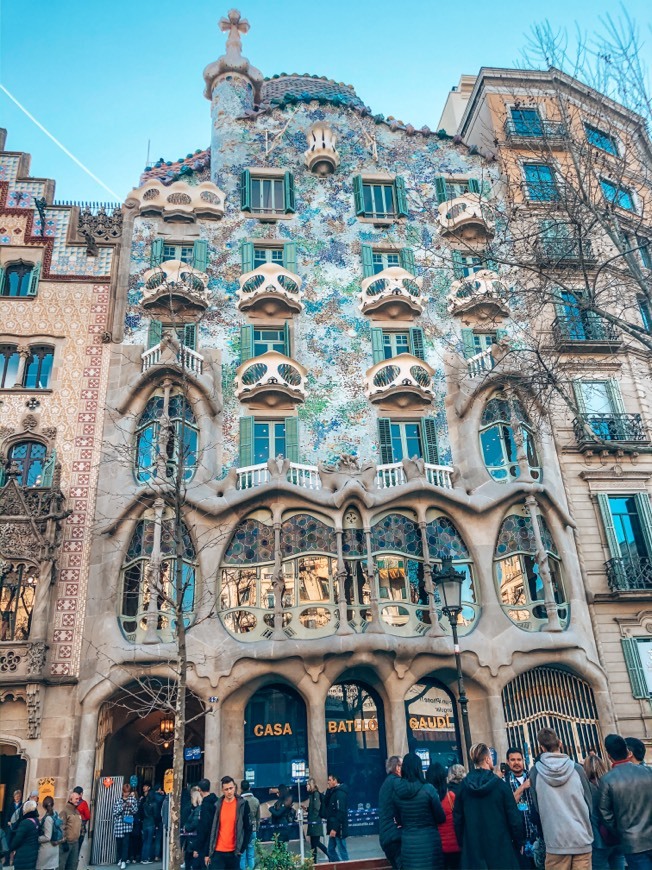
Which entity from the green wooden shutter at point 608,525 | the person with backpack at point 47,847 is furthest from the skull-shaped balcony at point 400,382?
the person with backpack at point 47,847

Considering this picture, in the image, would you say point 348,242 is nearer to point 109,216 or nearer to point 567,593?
point 109,216

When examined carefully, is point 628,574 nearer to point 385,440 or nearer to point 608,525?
point 608,525

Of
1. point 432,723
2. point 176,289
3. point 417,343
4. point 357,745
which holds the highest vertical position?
point 176,289

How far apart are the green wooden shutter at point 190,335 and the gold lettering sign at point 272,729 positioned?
10.8m

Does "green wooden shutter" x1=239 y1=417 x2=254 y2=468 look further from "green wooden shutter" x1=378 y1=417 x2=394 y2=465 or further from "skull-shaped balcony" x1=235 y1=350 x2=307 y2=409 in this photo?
"green wooden shutter" x1=378 y1=417 x2=394 y2=465

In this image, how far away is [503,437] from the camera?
2130 cm

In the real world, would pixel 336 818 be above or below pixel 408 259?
below

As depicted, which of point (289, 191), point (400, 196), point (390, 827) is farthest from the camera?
point (400, 196)

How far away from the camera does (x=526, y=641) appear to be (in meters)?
18.4

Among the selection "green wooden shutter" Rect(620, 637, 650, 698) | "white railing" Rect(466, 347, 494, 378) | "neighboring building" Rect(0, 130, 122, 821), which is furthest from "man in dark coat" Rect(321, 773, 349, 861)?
"white railing" Rect(466, 347, 494, 378)

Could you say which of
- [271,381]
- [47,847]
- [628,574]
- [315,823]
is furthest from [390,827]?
[271,381]

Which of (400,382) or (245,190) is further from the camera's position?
(245,190)

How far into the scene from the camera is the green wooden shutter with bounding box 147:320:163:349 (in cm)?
2227

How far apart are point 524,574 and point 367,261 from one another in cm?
1134
